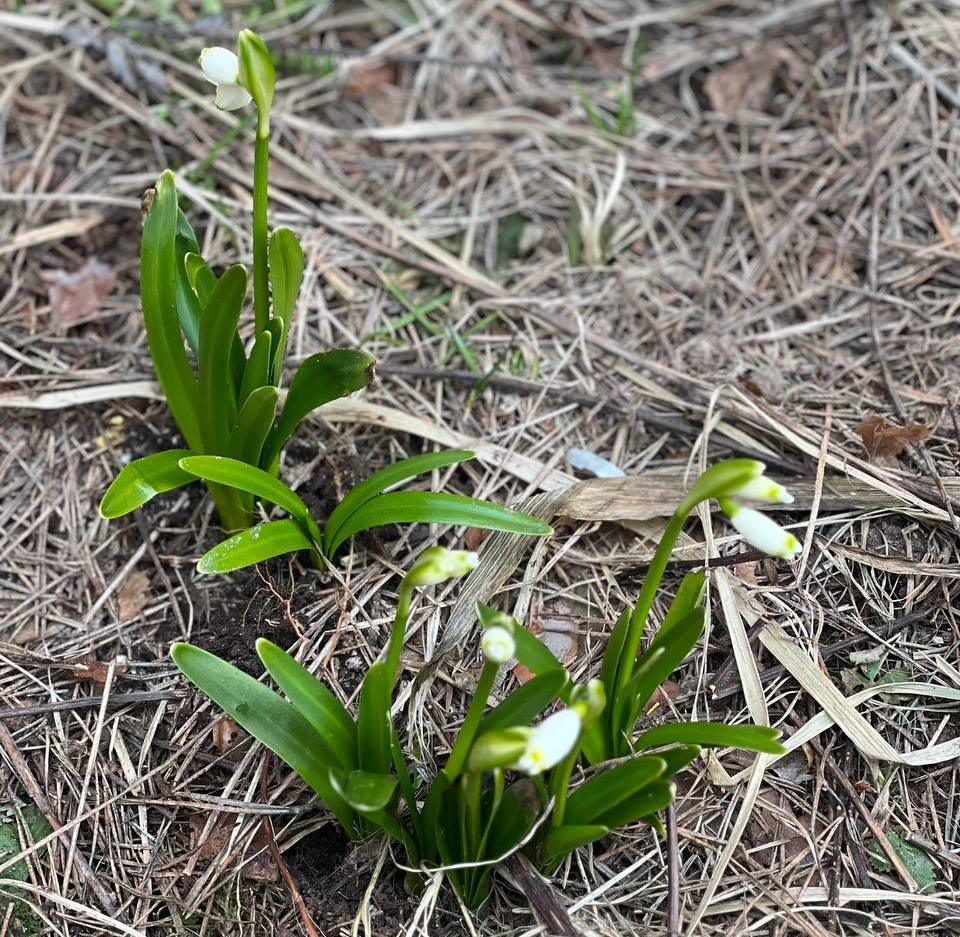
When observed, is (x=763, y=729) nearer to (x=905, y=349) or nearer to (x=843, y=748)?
(x=843, y=748)

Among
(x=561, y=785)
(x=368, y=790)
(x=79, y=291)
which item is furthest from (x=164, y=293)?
(x=561, y=785)

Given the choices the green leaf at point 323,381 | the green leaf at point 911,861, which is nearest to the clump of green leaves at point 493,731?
the green leaf at point 911,861

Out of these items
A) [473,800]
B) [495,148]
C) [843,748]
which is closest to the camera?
[473,800]

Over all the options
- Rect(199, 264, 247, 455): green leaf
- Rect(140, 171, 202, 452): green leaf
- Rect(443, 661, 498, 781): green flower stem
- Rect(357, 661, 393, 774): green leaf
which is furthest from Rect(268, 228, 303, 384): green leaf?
Rect(443, 661, 498, 781): green flower stem

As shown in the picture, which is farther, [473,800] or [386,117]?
[386,117]

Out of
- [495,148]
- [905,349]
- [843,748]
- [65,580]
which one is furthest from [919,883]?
[495,148]

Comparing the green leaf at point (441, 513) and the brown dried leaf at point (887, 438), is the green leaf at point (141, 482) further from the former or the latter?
the brown dried leaf at point (887, 438)

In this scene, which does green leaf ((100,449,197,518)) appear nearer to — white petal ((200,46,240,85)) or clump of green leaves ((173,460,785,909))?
clump of green leaves ((173,460,785,909))

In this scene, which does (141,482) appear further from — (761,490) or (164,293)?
(761,490)
